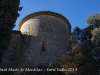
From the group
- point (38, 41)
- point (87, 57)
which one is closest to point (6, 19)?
point (87, 57)

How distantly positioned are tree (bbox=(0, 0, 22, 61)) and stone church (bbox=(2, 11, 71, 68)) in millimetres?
6184

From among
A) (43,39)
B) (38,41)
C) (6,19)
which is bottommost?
(38,41)

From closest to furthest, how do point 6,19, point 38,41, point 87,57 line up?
point 6,19
point 87,57
point 38,41

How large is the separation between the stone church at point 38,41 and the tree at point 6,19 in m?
6.18

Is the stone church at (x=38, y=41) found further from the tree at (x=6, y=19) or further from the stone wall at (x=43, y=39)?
the tree at (x=6, y=19)

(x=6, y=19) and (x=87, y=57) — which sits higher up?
(x=6, y=19)

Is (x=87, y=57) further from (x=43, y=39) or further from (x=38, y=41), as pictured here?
(x=38, y=41)

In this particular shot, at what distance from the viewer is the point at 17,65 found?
17062 mm

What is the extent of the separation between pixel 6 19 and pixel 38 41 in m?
7.74

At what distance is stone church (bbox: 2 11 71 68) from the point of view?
56.8 feet

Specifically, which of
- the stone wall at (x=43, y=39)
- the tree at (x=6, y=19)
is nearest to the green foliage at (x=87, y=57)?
the stone wall at (x=43, y=39)

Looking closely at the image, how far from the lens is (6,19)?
10914mm

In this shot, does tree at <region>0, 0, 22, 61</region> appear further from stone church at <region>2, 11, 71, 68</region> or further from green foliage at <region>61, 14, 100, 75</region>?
stone church at <region>2, 11, 71, 68</region>

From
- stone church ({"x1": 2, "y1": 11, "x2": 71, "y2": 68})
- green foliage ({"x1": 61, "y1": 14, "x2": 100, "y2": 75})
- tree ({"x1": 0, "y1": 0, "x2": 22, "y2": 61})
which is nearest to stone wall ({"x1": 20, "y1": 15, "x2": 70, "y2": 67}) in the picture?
stone church ({"x1": 2, "y1": 11, "x2": 71, "y2": 68})
